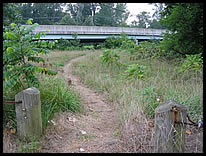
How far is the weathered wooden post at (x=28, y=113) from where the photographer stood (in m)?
2.87

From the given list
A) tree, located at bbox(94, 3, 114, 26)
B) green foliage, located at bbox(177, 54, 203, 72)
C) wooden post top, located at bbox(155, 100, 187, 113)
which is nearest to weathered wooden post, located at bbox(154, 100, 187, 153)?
wooden post top, located at bbox(155, 100, 187, 113)

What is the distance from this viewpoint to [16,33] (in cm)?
349

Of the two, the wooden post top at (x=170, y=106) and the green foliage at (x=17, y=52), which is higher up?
the green foliage at (x=17, y=52)

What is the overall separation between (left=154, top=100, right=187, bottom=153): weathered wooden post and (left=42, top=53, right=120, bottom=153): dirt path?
2.73 feet

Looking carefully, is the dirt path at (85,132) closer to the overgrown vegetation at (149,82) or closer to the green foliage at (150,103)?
the overgrown vegetation at (149,82)

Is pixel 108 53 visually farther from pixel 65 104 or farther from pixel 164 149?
pixel 164 149

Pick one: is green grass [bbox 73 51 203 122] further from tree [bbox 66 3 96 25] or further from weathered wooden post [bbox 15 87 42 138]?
tree [bbox 66 3 96 25]

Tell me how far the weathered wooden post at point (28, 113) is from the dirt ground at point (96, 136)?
22 centimetres

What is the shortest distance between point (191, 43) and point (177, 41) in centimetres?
60

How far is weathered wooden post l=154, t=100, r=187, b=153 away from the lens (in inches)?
95.7

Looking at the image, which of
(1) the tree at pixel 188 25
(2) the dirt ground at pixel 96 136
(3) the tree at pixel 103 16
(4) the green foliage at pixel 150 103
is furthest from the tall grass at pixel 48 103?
(3) the tree at pixel 103 16

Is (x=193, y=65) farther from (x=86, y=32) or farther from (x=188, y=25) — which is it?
(x=86, y=32)

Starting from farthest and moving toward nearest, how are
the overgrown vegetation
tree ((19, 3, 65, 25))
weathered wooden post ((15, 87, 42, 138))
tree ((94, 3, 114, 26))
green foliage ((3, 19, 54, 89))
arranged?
tree ((94, 3, 114, 26)), tree ((19, 3, 65, 25)), the overgrown vegetation, green foliage ((3, 19, 54, 89)), weathered wooden post ((15, 87, 42, 138))

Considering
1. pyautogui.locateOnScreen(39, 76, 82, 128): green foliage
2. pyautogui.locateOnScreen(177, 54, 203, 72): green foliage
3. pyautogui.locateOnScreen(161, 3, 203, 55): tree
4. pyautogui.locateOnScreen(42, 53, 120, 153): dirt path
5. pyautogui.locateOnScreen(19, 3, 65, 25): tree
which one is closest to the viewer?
pyautogui.locateOnScreen(42, 53, 120, 153): dirt path
